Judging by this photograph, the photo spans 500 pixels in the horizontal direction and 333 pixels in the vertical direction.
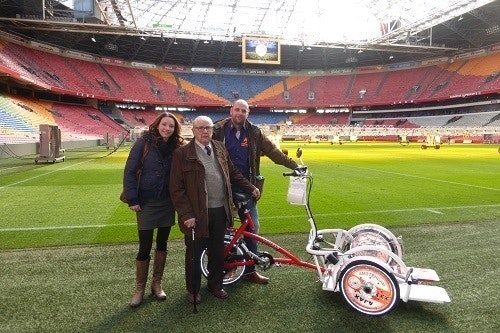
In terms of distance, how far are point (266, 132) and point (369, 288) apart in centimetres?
3749

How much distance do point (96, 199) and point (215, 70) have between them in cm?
6794

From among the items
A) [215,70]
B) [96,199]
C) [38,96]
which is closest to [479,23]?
[215,70]

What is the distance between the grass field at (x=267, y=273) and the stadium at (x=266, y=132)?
3cm

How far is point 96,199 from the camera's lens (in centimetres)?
952

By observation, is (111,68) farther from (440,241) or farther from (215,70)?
(440,241)

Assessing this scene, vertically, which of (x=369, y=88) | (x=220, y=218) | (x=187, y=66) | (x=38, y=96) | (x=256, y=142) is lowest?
(x=220, y=218)

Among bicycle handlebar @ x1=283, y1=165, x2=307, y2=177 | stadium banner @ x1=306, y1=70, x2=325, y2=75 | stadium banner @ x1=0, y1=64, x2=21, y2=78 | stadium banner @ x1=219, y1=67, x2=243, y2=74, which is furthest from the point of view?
stadium banner @ x1=306, y1=70, x2=325, y2=75

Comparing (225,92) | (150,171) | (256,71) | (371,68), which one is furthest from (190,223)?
(256,71)

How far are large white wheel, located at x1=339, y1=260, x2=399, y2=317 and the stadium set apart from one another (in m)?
0.13

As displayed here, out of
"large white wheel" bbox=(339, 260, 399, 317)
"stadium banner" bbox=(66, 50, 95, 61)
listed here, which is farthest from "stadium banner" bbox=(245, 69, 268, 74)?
"large white wheel" bbox=(339, 260, 399, 317)

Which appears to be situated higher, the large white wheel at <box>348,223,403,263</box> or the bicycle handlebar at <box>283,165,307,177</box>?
the bicycle handlebar at <box>283,165,307,177</box>

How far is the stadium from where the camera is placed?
378 centimetres

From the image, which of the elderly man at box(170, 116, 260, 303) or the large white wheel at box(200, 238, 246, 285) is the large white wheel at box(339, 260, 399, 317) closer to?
the large white wheel at box(200, 238, 246, 285)

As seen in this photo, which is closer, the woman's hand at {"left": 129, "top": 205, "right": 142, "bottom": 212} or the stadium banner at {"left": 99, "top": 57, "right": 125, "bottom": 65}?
the woman's hand at {"left": 129, "top": 205, "right": 142, "bottom": 212}
